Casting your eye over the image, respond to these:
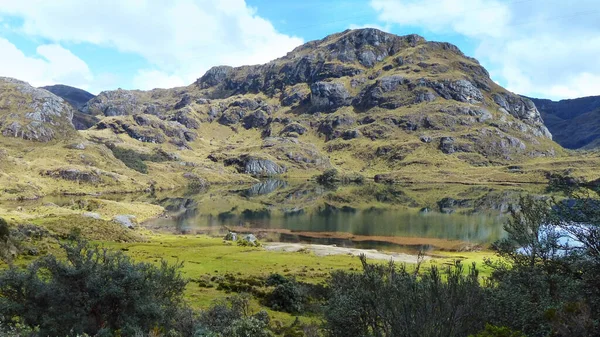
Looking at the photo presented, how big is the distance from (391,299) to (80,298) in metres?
14.5

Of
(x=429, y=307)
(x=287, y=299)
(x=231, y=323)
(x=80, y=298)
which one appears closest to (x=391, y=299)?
(x=429, y=307)

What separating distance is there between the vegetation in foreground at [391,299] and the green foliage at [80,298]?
46mm

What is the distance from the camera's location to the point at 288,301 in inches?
1449

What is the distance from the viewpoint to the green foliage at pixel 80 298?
1838cm

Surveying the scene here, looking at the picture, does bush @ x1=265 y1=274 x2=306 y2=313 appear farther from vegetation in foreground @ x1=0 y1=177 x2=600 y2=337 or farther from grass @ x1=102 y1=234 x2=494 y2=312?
vegetation in foreground @ x1=0 y1=177 x2=600 y2=337

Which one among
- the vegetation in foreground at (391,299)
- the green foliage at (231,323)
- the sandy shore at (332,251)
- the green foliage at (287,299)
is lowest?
the green foliage at (287,299)

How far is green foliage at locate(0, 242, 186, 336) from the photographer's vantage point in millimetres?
18375

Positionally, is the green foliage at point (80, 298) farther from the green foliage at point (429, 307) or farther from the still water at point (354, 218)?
the still water at point (354, 218)

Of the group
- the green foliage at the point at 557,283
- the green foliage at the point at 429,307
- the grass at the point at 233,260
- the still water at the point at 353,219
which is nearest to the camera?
the green foliage at the point at 429,307

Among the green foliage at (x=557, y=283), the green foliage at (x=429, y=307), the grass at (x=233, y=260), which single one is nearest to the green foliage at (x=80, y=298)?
the green foliage at (x=429, y=307)

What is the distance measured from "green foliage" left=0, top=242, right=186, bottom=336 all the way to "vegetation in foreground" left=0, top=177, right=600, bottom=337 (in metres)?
0.05

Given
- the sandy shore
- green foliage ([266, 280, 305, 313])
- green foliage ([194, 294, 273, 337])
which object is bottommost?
green foliage ([266, 280, 305, 313])

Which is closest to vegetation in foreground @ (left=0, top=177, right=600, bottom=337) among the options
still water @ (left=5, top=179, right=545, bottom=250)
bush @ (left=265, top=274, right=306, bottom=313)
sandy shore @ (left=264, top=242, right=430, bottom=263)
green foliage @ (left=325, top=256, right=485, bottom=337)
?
green foliage @ (left=325, top=256, right=485, bottom=337)

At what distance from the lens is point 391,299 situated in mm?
13562
